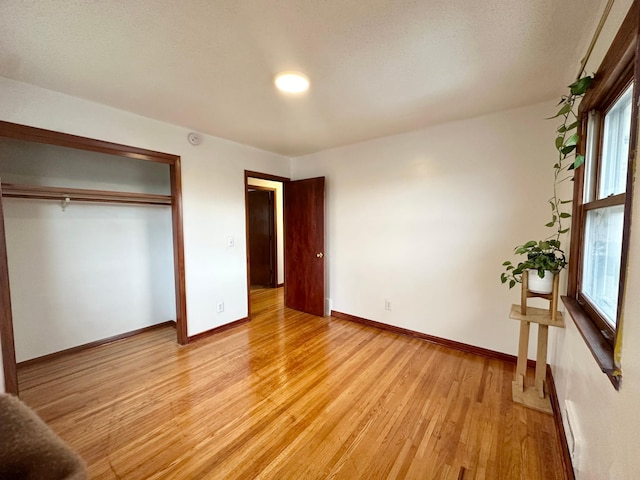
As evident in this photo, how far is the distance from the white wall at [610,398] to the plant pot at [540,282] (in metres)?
0.27

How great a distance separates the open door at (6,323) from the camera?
1468mm

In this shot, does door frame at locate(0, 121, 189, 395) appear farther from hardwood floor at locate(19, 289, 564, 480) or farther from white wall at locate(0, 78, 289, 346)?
hardwood floor at locate(19, 289, 564, 480)

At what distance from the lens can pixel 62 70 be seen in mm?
1672

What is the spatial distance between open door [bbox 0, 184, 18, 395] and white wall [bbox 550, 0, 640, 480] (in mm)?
2752

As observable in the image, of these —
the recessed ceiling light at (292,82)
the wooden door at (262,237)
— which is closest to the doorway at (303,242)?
the wooden door at (262,237)

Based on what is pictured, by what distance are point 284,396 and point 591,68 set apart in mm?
2741

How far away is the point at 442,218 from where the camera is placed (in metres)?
2.66

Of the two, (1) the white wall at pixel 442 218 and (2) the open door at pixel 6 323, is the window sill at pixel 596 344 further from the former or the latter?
(2) the open door at pixel 6 323

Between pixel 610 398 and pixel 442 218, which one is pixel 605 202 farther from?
pixel 442 218

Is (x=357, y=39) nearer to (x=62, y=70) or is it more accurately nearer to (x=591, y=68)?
(x=591, y=68)

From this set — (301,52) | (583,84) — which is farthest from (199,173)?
(583,84)

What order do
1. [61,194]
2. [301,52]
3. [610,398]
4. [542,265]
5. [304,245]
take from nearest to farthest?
[610,398] < [301,52] < [542,265] < [61,194] < [304,245]

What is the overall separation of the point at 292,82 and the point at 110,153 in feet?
5.73

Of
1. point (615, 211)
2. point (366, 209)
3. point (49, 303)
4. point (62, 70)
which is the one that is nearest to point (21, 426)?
point (62, 70)
